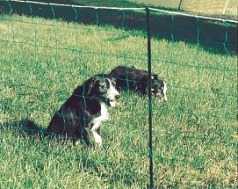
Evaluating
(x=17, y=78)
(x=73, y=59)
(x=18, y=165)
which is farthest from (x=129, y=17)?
(x=18, y=165)

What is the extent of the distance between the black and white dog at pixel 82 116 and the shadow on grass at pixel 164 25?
6.89 meters

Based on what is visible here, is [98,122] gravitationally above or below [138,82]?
above

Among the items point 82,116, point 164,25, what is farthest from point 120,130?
point 164,25

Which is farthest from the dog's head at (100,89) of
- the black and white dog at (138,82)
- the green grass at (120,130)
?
the black and white dog at (138,82)

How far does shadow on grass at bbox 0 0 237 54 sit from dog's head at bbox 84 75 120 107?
21.6 feet

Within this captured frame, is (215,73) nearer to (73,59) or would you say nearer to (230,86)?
(230,86)

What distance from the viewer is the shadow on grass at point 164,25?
1270cm

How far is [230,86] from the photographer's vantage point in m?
8.02

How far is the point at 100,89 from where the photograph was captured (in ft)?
17.5

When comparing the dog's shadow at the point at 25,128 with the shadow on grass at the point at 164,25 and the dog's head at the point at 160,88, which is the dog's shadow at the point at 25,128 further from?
the shadow on grass at the point at 164,25

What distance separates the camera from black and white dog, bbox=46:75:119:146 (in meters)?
5.07

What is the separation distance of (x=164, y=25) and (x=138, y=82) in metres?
7.87

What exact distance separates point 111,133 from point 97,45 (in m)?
5.63

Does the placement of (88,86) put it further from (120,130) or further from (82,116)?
(120,130)
